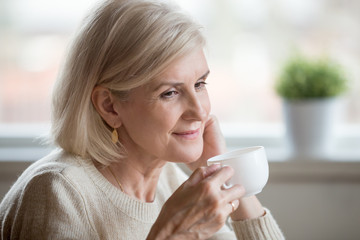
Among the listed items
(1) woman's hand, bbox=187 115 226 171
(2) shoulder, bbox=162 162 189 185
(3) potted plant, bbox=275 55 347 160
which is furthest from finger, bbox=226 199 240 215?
(3) potted plant, bbox=275 55 347 160

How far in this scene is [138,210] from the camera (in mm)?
1656

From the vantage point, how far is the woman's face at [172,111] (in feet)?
4.85

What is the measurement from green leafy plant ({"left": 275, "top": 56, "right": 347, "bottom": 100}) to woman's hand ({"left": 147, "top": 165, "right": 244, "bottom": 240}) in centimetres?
114

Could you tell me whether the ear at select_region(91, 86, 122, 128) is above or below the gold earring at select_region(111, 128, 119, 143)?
above

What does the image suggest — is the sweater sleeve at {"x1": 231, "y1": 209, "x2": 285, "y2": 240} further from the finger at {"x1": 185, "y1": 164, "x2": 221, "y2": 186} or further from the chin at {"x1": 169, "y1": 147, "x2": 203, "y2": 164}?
the finger at {"x1": 185, "y1": 164, "x2": 221, "y2": 186}

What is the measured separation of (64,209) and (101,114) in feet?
1.01

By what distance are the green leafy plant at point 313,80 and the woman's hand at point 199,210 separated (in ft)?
3.75

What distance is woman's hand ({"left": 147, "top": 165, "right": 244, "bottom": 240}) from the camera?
1289mm

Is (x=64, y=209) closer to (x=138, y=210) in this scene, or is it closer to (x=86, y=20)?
(x=138, y=210)

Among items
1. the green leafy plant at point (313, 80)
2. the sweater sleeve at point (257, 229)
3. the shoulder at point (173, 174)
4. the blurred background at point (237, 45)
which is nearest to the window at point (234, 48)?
the blurred background at point (237, 45)

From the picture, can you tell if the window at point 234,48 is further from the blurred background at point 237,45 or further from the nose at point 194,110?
the nose at point 194,110

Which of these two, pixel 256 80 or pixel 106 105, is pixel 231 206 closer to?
pixel 106 105

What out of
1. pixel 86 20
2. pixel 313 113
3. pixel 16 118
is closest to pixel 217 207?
pixel 86 20

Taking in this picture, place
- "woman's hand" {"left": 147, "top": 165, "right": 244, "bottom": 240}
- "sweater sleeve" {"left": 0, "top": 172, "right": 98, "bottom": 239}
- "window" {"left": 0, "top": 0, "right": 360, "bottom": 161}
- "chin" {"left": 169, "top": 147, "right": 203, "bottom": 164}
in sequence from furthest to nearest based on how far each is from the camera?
"window" {"left": 0, "top": 0, "right": 360, "bottom": 161}, "chin" {"left": 169, "top": 147, "right": 203, "bottom": 164}, "sweater sleeve" {"left": 0, "top": 172, "right": 98, "bottom": 239}, "woman's hand" {"left": 147, "top": 165, "right": 244, "bottom": 240}
